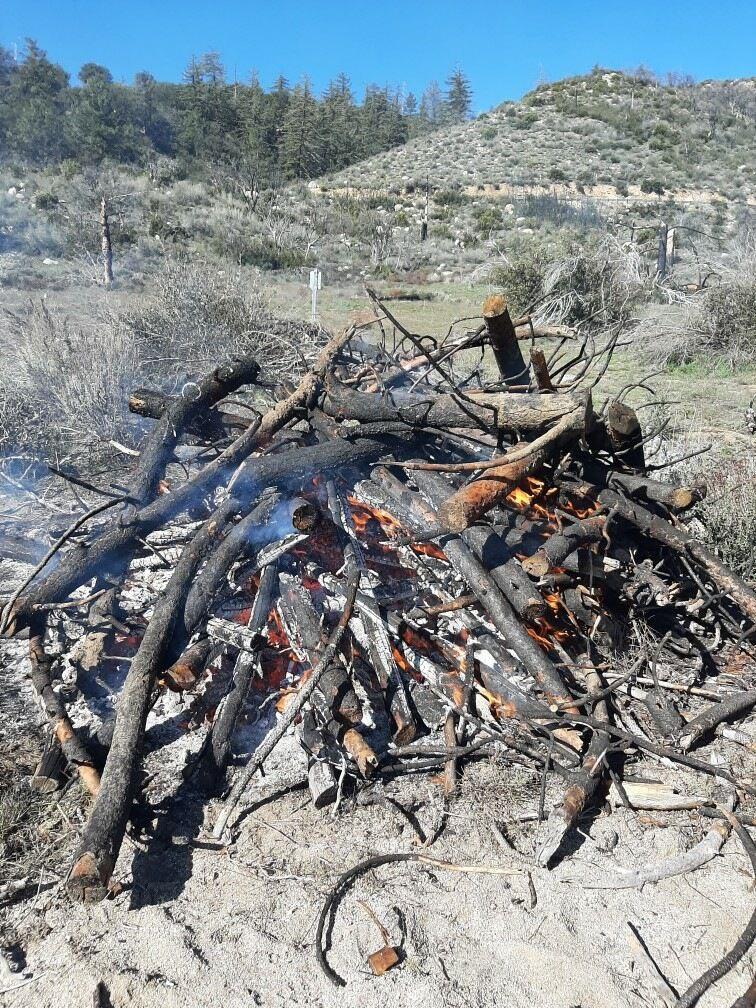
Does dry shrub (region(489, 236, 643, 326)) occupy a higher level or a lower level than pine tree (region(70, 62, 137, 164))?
lower

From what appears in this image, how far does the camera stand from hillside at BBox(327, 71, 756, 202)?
112 feet

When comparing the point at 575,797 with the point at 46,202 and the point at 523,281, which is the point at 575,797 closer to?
the point at 523,281

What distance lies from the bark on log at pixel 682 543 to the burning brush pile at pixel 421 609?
0.04 ft

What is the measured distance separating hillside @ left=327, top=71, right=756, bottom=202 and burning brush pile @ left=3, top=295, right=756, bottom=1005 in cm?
3328

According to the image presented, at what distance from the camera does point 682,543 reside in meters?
3.88

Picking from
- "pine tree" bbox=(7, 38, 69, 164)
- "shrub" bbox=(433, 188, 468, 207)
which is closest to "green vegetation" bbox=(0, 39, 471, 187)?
"pine tree" bbox=(7, 38, 69, 164)

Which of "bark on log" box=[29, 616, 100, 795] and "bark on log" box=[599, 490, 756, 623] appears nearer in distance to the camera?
"bark on log" box=[29, 616, 100, 795]

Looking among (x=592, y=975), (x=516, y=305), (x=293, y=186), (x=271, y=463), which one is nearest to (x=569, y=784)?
(x=592, y=975)

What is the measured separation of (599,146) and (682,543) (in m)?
41.2

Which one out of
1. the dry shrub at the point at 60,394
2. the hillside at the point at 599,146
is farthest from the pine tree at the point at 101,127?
the dry shrub at the point at 60,394

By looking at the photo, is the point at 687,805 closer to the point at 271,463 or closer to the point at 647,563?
the point at 647,563

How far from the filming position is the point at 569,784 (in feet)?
9.93

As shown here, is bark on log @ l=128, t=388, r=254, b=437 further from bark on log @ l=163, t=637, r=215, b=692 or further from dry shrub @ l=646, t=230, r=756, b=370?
dry shrub @ l=646, t=230, r=756, b=370

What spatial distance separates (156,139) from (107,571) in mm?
41801
